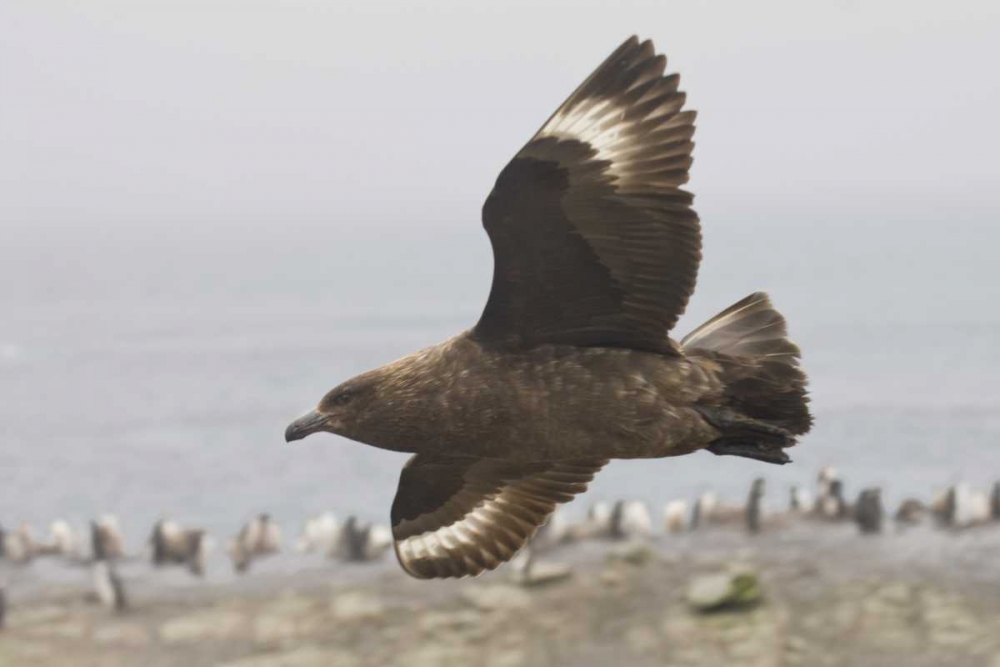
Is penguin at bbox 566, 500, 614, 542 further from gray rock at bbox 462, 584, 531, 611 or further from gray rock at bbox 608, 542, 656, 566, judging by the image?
gray rock at bbox 462, 584, 531, 611

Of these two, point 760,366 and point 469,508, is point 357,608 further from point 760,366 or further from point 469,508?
point 760,366

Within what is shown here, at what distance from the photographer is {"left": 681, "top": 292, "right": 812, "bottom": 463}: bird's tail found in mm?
5219

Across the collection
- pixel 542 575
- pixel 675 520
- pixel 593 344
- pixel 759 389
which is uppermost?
pixel 593 344

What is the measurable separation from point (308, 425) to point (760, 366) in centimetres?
164

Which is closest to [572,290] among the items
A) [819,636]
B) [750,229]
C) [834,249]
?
[819,636]

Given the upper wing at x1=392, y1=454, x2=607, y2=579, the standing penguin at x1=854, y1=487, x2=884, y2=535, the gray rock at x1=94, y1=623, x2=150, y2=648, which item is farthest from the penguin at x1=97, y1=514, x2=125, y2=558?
the upper wing at x1=392, y1=454, x2=607, y2=579

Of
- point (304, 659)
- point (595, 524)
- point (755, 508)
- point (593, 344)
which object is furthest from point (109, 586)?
point (593, 344)

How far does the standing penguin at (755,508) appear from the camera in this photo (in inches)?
845

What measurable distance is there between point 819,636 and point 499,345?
45.9ft

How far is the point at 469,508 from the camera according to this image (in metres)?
6.25

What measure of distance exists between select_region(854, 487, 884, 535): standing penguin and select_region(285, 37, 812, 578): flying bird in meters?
16.1

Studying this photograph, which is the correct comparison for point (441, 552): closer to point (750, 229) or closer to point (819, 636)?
point (819, 636)

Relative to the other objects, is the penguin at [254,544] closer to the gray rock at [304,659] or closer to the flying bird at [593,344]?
the gray rock at [304,659]

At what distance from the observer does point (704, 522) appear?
22297 mm
